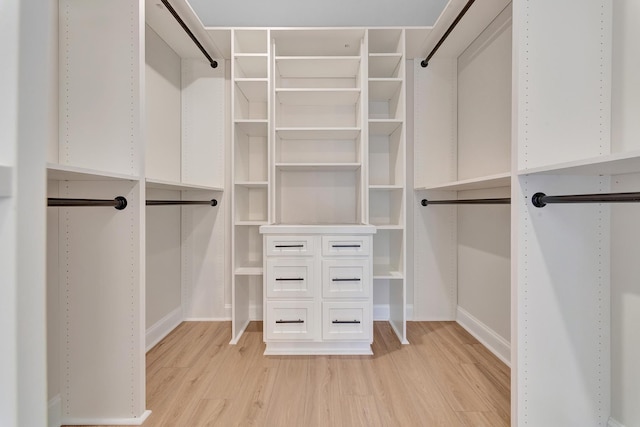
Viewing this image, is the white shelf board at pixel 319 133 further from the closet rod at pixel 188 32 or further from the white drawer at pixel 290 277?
the white drawer at pixel 290 277

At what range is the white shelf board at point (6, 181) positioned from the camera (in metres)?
0.56

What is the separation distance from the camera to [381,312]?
2.58 m

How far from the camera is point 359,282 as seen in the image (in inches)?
77.2

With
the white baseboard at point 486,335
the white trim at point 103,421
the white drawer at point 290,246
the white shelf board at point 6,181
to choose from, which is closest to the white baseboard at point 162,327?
the white trim at point 103,421

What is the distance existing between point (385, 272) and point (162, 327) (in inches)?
67.5

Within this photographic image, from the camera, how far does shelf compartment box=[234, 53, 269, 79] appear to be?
87.1 inches

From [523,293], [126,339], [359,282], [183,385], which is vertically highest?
[523,293]

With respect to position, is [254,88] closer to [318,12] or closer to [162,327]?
[318,12]

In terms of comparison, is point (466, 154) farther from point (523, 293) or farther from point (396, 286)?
point (523, 293)

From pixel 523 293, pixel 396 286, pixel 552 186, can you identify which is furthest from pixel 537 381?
pixel 396 286

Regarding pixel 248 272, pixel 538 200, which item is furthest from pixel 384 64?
pixel 248 272

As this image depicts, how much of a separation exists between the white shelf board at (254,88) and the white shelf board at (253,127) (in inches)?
11.3

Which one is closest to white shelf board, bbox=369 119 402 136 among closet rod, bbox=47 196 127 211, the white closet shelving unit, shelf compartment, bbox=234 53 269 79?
shelf compartment, bbox=234 53 269 79

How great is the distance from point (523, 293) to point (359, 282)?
3.12 ft
